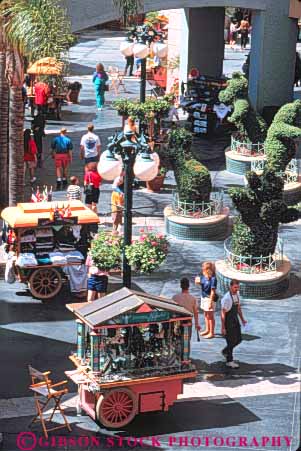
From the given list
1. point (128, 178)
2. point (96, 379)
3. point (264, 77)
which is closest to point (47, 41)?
point (128, 178)

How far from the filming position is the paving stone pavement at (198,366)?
13875 mm

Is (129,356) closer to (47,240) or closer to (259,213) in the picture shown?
(47,240)

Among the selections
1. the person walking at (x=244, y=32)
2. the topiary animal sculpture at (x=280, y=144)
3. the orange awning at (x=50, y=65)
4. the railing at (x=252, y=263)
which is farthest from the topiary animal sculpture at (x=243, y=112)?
the person walking at (x=244, y=32)

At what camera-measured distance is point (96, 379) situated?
13.9m

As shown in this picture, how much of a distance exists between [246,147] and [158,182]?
2.93 meters

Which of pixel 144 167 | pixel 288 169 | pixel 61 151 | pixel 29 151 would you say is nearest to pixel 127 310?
pixel 144 167

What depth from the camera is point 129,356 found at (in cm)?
1412

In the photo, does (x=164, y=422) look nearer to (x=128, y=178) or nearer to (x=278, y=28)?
(x=128, y=178)

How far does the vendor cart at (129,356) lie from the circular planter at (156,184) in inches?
411

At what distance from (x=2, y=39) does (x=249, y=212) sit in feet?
17.6

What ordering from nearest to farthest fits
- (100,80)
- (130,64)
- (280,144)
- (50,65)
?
(50,65) → (280,144) → (100,80) → (130,64)

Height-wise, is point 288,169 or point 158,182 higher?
point 288,169

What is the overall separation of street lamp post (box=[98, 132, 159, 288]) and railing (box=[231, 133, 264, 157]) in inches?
424

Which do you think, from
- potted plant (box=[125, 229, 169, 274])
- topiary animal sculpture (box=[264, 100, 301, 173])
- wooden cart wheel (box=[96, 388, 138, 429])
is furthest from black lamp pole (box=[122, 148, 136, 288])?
topiary animal sculpture (box=[264, 100, 301, 173])
